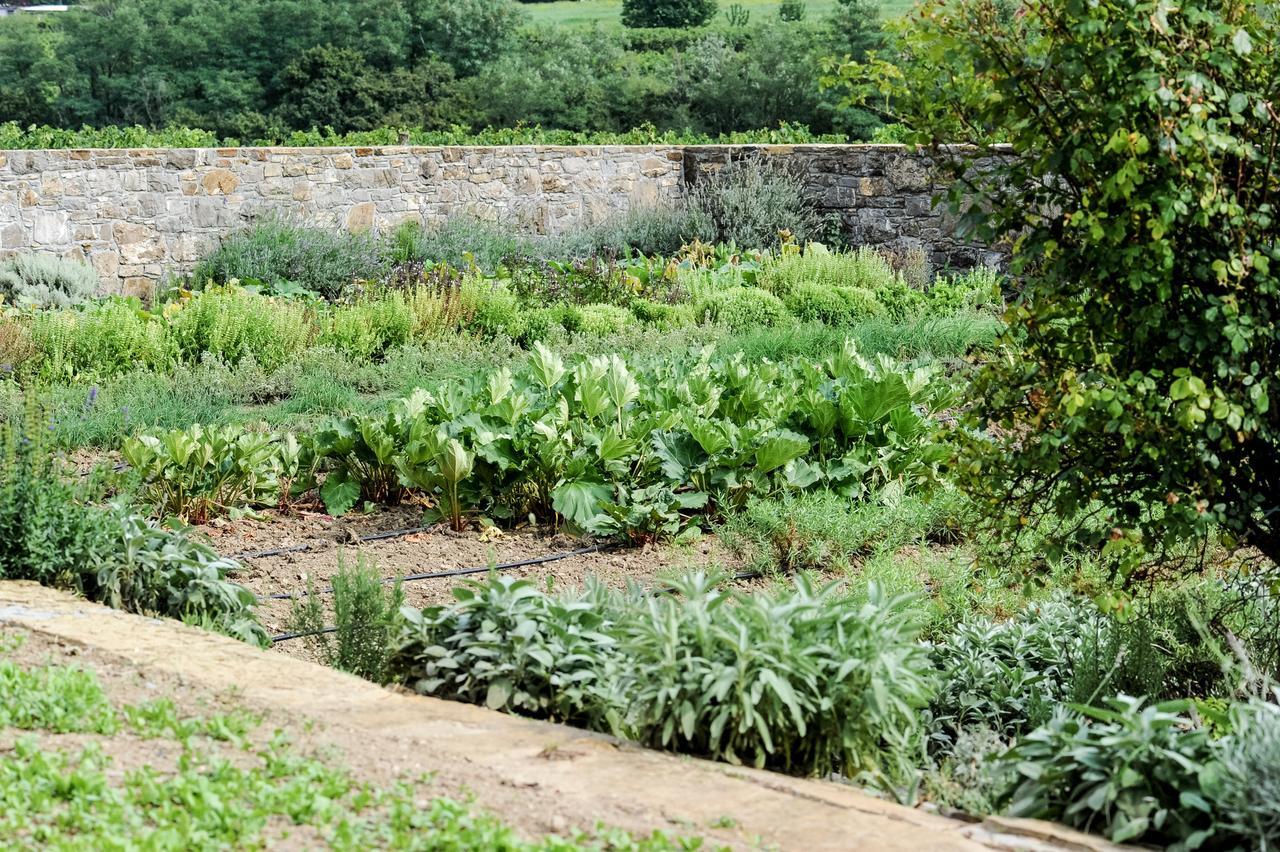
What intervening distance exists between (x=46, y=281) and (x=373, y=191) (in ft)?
10.7

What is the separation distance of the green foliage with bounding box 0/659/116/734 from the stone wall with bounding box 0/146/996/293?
339 inches

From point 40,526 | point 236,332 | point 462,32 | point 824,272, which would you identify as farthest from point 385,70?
point 40,526

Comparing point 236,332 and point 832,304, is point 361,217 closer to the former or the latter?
point 236,332

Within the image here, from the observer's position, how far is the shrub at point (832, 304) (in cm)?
1019

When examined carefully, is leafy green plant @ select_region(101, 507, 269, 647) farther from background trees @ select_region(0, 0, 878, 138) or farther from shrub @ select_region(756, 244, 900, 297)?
background trees @ select_region(0, 0, 878, 138)

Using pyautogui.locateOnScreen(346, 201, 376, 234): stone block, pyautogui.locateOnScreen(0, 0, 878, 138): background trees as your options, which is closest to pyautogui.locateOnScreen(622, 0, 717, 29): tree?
pyautogui.locateOnScreen(0, 0, 878, 138): background trees

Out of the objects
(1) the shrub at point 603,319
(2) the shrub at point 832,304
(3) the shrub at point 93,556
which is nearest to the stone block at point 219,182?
(1) the shrub at point 603,319

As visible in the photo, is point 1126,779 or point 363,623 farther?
point 363,623

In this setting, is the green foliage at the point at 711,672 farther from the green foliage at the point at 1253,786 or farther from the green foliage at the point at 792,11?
the green foliage at the point at 792,11

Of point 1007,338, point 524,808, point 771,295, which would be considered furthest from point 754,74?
point 524,808

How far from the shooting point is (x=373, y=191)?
12.8 m

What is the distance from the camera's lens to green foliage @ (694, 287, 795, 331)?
9898mm

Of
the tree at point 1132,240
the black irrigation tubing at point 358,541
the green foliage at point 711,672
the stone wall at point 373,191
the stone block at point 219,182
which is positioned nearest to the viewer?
the green foliage at point 711,672

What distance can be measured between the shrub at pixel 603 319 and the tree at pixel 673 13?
25802 mm
